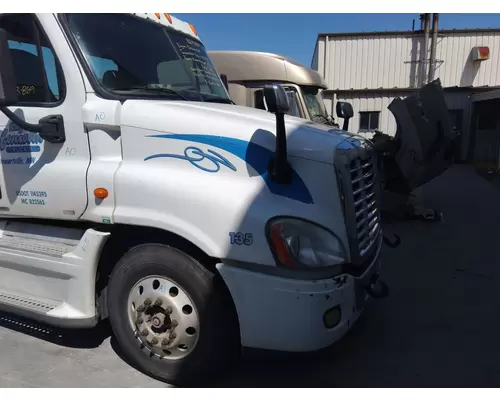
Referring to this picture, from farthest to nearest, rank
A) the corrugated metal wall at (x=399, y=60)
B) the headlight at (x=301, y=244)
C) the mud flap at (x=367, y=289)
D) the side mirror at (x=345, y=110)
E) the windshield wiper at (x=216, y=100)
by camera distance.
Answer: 1. the corrugated metal wall at (x=399, y=60)
2. the side mirror at (x=345, y=110)
3. the windshield wiper at (x=216, y=100)
4. the mud flap at (x=367, y=289)
5. the headlight at (x=301, y=244)

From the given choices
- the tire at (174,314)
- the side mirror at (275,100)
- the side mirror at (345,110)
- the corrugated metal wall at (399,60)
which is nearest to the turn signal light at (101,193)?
the tire at (174,314)

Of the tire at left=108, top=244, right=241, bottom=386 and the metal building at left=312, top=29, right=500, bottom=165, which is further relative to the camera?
the metal building at left=312, top=29, right=500, bottom=165

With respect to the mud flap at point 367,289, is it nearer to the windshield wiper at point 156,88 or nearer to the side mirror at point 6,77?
the windshield wiper at point 156,88

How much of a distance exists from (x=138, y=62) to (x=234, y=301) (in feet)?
6.55

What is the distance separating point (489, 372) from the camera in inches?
122

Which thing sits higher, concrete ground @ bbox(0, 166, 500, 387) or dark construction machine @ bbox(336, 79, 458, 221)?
dark construction machine @ bbox(336, 79, 458, 221)

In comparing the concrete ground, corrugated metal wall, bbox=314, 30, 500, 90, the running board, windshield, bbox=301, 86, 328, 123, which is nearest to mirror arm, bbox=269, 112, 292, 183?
the concrete ground

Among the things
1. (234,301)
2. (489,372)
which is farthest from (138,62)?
(489,372)

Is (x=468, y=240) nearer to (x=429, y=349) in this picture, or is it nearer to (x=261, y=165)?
(x=429, y=349)

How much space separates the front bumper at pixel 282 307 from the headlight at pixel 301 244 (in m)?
0.13

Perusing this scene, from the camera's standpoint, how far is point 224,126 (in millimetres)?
2711

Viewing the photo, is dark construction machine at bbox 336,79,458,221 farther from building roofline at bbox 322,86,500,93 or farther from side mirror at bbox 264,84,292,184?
building roofline at bbox 322,86,500,93

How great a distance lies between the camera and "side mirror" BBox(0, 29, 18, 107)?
8.94 ft

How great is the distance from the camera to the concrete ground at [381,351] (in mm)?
3012
